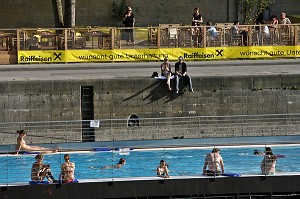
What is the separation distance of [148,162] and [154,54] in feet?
35.8

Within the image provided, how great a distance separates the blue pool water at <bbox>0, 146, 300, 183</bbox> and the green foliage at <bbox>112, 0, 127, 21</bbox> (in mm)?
20430

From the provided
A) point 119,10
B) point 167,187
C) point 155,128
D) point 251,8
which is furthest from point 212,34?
point 167,187

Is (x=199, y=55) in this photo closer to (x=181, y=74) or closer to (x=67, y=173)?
(x=181, y=74)

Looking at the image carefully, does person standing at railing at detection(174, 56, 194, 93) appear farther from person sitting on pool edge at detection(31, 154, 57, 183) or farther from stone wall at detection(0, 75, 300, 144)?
person sitting on pool edge at detection(31, 154, 57, 183)

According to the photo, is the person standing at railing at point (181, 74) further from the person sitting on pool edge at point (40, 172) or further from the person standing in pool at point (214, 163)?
the person sitting on pool edge at point (40, 172)

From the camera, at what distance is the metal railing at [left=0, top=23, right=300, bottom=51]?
39.3 m

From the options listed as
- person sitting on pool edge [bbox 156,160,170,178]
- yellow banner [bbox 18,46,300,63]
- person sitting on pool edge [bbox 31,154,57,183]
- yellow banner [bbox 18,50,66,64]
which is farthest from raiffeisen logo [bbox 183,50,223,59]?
Result: person sitting on pool edge [bbox 31,154,57,183]

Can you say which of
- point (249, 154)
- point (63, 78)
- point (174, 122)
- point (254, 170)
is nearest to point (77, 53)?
point (63, 78)

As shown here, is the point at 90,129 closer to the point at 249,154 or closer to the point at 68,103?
the point at 68,103

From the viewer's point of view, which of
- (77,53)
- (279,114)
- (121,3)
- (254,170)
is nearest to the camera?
(254,170)

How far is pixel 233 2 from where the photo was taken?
167 ft

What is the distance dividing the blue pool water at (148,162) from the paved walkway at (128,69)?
744 centimetres

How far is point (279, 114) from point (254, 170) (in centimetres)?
732

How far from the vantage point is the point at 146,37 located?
130 ft
